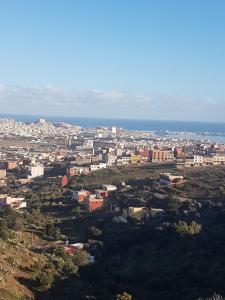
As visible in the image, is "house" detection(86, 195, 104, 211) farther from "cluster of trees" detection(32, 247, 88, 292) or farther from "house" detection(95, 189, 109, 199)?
"cluster of trees" detection(32, 247, 88, 292)

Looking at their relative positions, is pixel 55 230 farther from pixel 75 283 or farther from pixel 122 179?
pixel 122 179

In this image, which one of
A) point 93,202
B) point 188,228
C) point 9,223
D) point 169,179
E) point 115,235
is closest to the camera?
point 188,228

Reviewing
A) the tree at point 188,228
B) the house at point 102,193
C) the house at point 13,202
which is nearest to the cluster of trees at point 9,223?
the house at point 13,202

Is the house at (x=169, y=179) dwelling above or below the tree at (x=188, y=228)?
above

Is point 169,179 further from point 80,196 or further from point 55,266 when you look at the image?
point 55,266

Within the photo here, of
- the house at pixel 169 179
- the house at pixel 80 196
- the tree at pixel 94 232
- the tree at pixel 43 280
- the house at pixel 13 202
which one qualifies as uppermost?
the house at pixel 169 179

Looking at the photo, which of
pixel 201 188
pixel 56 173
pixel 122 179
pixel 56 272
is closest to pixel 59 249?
pixel 56 272

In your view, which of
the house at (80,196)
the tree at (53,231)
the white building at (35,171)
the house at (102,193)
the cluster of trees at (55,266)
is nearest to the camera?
the cluster of trees at (55,266)

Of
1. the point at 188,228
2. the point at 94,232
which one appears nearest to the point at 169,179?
the point at 94,232

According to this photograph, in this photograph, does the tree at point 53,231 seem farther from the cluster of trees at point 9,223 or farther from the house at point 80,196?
the house at point 80,196
